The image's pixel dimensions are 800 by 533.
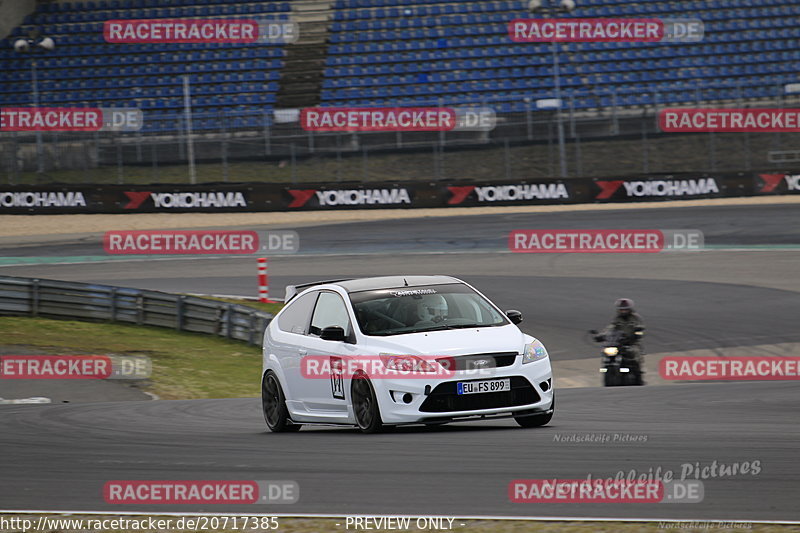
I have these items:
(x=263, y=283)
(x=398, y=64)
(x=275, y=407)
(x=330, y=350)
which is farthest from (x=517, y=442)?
(x=398, y=64)

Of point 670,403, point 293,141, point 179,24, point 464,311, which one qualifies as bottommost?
point 670,403

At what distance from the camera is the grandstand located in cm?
4347

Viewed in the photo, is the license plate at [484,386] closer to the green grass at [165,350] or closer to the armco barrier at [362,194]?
the green grass at [165,350]

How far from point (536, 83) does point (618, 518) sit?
3906cm

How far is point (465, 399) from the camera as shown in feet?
31.3

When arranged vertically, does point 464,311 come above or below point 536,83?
below

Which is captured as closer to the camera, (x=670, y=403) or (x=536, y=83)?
(x=670, y=403)

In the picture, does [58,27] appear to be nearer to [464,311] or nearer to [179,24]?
[179,24]

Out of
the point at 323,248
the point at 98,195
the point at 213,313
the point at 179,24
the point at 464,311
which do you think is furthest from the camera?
the point at 179,24

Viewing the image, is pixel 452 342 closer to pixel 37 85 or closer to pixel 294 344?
pixel 294 344

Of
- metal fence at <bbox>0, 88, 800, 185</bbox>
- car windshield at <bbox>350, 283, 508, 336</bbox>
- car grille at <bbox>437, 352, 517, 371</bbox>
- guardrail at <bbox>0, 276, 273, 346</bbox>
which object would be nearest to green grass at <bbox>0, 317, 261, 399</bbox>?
guardrail at <bbox>0, 276, 273, 346</bbox>

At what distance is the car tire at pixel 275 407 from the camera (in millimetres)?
11156

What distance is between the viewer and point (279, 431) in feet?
36.7

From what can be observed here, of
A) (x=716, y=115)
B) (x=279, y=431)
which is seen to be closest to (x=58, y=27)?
(x=716, y=115)
